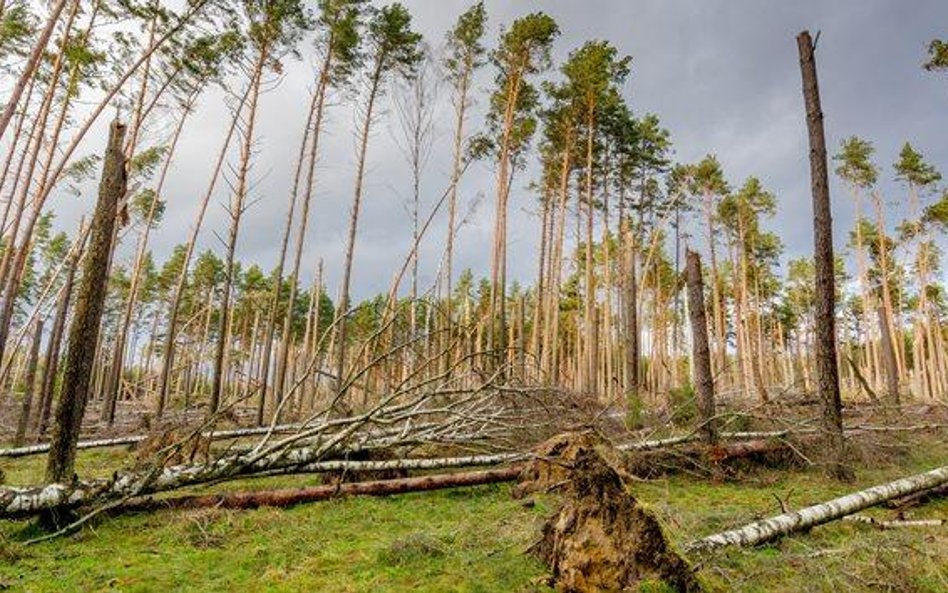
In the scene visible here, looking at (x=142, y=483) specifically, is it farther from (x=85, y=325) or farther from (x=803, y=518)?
(x=803, y=518)

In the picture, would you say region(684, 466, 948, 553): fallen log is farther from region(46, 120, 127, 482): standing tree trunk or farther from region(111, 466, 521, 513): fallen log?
region(46, 120, 127, 482): standing tree trunk

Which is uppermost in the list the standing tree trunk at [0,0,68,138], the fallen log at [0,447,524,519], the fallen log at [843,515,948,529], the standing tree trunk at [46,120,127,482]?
the standing tree trunk at [0,0,68,138]

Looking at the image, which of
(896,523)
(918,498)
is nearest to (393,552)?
(896,523)

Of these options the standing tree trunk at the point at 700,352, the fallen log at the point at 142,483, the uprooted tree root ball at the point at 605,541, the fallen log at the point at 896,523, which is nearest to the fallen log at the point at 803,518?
the fallen log at the point at 896,523

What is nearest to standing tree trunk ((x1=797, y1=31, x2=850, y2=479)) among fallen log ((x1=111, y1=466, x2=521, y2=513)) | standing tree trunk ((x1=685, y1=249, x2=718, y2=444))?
standing tree trunk ((x1=685, y1=249, x2=718, y2=444))

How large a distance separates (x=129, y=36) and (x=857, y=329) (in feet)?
183

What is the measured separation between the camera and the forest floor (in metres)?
3.69

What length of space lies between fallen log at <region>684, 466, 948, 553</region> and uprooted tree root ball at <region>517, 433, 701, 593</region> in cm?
48

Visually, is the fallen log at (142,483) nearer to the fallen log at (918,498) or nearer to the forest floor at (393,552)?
the forest floor at (393,552)

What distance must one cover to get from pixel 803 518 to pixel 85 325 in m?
7.17

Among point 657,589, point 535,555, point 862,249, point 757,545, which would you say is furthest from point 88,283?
point 862,249

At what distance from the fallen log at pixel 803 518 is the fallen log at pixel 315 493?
10.9 feet

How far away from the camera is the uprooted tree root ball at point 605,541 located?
337 centimetres

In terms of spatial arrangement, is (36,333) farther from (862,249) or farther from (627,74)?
(862,249)
